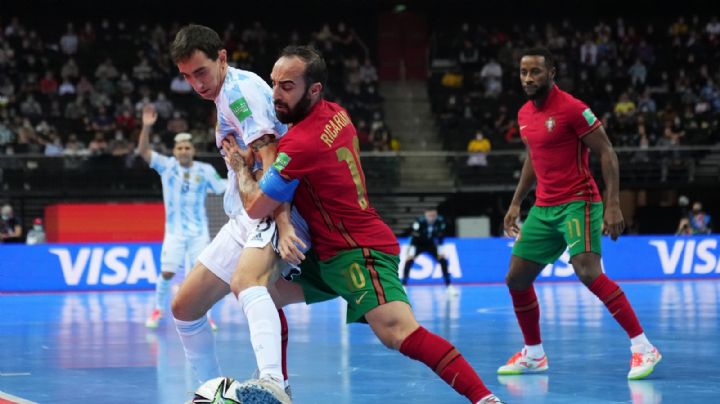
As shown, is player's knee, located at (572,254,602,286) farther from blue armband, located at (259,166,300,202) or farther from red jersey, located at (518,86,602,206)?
blue armband, located at (259,166,300,202)

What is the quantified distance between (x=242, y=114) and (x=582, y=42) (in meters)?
27.7

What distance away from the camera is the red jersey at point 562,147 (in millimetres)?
7988

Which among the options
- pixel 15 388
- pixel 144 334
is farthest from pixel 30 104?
pixel 15 388

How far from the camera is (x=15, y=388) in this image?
743 centimetres

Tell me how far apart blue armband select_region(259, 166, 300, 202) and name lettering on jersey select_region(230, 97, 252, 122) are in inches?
14.6

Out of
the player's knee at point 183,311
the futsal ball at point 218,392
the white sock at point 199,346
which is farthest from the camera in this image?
the white sock at point 199,346

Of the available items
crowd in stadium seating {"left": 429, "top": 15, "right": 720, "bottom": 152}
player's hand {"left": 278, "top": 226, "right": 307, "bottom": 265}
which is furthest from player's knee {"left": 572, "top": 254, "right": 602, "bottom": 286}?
crowd in stadium seating {"left": 429, "top": 15, "right": 720, "bottom": 152}

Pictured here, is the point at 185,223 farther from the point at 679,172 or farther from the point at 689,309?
the point at 679,172

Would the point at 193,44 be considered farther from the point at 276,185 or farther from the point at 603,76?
the point at 603,76

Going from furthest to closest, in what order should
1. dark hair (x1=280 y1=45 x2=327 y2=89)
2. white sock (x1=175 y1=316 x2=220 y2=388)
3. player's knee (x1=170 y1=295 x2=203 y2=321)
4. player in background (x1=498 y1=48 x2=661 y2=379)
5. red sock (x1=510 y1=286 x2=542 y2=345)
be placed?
1. red sock (x1=510 y1=286 x2=542 y2=345)
2. player in background (x1=498 y1=48 x2=661 y2=379)
3. white sock (x1=175 y1=316 x2=220 y2=388)
4. player's knee (x1=170 y1=295 x2=203 y2=321)
5. dark hair (x1=280 y1=45 x2=327 y2=89)

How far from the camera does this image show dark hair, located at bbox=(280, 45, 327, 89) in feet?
18.7

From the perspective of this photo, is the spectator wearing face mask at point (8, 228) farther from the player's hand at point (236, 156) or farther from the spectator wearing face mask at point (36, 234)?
the player's hand at point (236, 156)

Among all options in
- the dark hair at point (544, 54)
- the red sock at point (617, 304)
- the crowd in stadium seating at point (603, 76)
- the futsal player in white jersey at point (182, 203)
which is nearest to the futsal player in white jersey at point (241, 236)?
the dark hair at point (544, 54)

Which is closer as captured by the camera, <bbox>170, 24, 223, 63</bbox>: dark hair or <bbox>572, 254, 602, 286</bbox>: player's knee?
<bbox>170, 24, 223, 63</bbox>: dark hair
